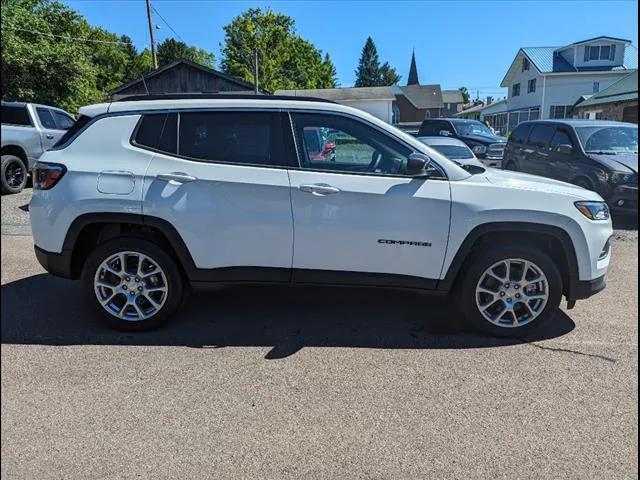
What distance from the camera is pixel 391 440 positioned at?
106 inches

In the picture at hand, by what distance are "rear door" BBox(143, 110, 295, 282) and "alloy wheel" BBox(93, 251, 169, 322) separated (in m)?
0.38

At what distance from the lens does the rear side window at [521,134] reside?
11.4m

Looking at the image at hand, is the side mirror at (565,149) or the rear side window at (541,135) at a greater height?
the rear side window at (541,135)

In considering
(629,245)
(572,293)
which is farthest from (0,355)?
(629,245)

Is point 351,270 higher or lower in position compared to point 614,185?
lower

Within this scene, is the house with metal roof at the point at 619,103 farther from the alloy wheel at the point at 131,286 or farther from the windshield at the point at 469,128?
the alloy wheel at the point at 131,286

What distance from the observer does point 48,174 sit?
150 inches

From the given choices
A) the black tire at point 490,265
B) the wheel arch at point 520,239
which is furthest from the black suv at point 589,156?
the black tire at point 490,265

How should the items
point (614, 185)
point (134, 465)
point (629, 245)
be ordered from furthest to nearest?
point (614, 185) < point (629, 245) < point (134, 465)

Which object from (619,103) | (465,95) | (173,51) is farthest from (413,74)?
(619,103)

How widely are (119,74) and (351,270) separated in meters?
61.2

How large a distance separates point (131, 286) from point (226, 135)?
4.68 feet

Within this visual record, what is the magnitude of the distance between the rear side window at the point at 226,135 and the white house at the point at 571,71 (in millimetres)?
42233

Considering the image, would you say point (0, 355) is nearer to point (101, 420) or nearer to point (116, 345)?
point (116, 345)
